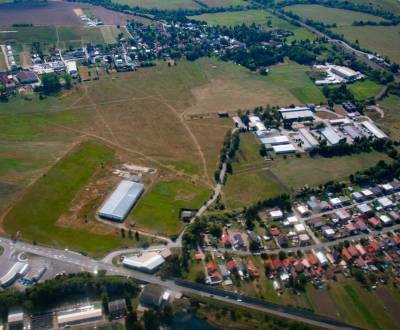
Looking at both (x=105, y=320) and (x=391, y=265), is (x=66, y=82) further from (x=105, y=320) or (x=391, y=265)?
(x=391, y=265)

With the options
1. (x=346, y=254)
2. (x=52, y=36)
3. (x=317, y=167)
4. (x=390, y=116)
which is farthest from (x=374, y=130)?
(x=52, y=36)

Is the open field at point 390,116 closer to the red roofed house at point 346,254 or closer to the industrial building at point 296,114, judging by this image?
the industrial building at point 296,114

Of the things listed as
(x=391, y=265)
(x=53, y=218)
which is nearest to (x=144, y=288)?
(x=53, y=218)

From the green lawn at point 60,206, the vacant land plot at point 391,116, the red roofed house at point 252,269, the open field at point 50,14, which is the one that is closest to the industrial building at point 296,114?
the vacant land plot at point 391,116

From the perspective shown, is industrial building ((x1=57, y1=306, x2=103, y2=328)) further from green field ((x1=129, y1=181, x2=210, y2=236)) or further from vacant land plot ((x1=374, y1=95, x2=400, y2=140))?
vacant land plot ((x1=374, y1=95, x2=400, y2=140))

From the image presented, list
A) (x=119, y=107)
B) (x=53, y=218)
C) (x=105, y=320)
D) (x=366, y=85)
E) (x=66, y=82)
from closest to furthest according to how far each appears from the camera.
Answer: (x=105, y=320)
(x=53, y=218)
(x=119, y=107)
(x=66, y=82)
(x=366, y=85)
